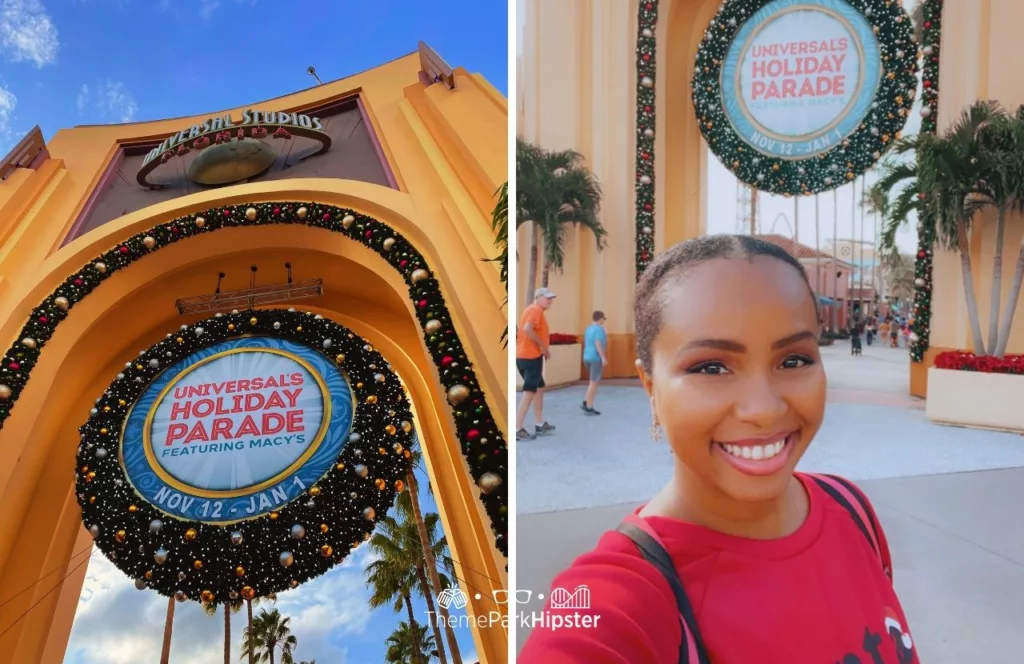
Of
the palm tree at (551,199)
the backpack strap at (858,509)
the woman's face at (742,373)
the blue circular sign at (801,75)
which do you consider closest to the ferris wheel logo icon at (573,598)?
the woman's face at (742,373)

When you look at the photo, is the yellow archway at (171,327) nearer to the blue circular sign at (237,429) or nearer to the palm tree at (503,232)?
the palm tree at (503,232)

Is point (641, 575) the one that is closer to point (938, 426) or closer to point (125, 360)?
point (938, 426)

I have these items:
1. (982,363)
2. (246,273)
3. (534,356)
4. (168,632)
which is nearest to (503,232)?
(534,356)

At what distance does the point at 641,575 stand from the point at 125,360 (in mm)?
3085

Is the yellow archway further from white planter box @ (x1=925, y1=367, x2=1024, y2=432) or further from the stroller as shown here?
white planter box @ (x1=925, y1=367, x2=1024, y2=432)

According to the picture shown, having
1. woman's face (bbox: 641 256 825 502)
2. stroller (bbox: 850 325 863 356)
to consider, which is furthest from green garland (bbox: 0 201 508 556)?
stroller (bbox: 850 325 863 356)

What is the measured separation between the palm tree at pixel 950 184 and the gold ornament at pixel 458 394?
129 cm

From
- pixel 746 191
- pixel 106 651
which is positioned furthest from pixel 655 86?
pixel 106 651

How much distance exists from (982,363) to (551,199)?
1173mm

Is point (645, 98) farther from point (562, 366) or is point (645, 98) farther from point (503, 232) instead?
point (562, 366)

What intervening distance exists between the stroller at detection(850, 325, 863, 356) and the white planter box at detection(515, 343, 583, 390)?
2.12 feet

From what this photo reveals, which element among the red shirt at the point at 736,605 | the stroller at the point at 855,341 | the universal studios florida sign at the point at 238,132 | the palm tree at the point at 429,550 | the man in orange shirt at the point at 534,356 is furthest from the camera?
the universal studios florida sign at the point at 238,132

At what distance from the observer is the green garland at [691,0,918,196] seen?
1.49 metres

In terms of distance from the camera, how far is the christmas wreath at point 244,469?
2.09 metres
